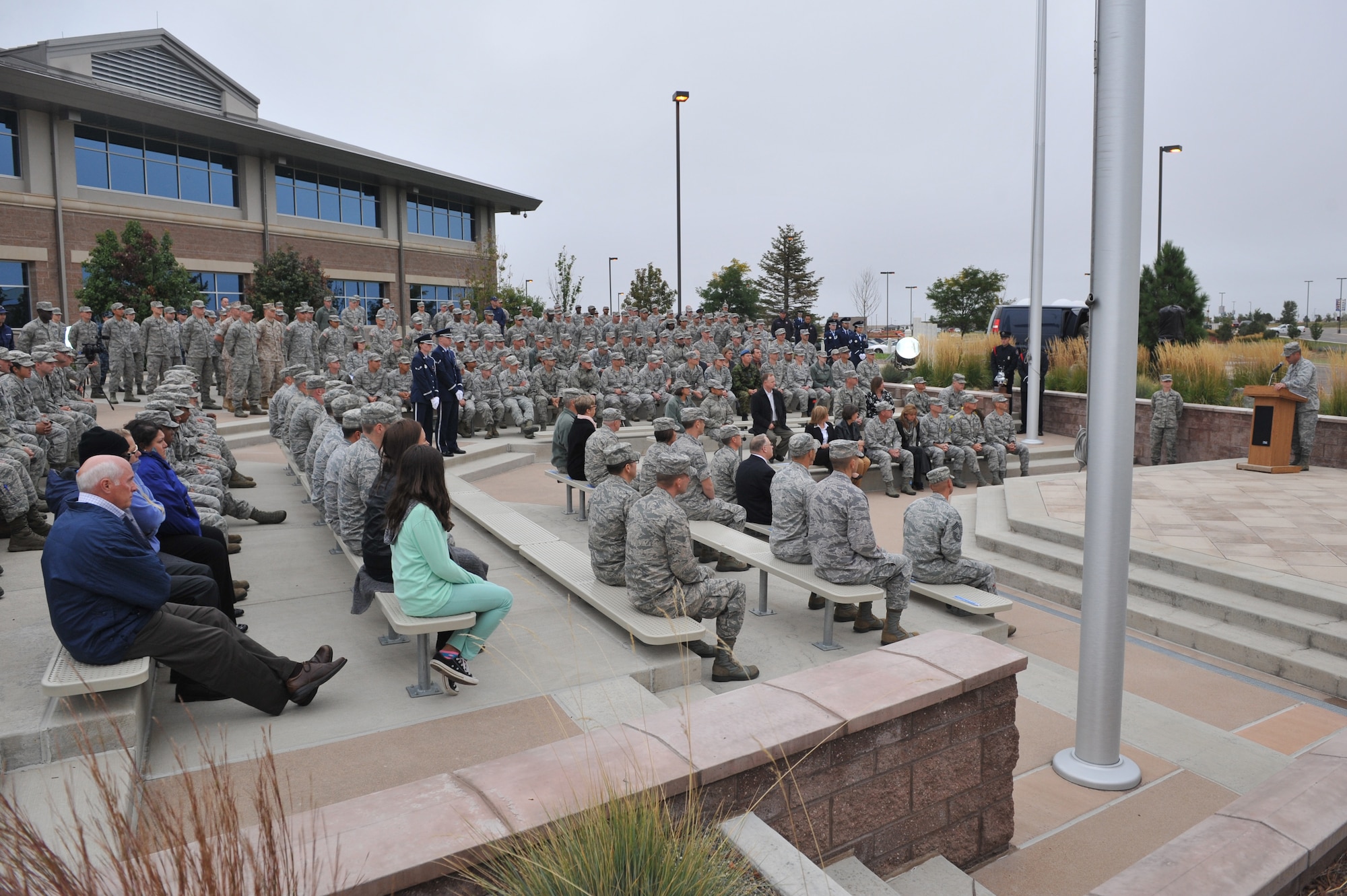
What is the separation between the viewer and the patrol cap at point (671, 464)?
6.00m

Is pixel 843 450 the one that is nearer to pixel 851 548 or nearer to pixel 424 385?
pixel 851 548

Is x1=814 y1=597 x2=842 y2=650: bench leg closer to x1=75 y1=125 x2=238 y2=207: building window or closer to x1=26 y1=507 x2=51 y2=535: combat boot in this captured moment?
x1=26 y1=507 x2=51 y2=535: combat boot

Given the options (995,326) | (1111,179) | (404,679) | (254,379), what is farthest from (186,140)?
(1111,179)

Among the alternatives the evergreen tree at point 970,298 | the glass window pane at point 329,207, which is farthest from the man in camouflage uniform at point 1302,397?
the evergreen tree at point 970,298

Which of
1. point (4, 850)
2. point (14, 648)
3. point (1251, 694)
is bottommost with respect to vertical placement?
point (1251, 694)

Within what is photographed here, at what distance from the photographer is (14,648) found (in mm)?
5090

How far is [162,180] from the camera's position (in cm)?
2886

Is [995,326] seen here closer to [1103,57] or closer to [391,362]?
[391,362]

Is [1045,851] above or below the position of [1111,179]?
below

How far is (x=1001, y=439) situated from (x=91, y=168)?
2789 centimetres

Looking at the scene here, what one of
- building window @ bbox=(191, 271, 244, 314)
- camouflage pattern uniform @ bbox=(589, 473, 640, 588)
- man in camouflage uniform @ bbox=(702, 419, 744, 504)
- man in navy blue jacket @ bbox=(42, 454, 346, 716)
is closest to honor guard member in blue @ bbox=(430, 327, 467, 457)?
man in camouflage uniform @ bbox=(702, 419, 744, 504)

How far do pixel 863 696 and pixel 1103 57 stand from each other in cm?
371

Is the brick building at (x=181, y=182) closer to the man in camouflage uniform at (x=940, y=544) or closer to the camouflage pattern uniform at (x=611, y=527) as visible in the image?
the camouflage pattern uniform at (x=611, y=527)

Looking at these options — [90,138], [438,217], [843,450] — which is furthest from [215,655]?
[438,217]
